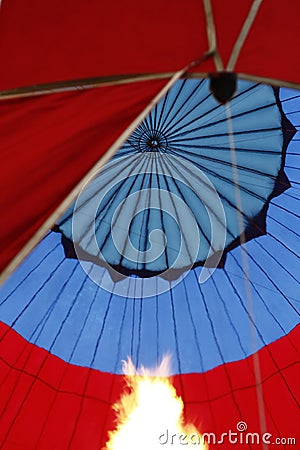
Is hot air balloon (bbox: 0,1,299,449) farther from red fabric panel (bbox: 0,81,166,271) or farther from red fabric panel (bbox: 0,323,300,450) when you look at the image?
red fabric panel (bbox: 0,81,166,271)

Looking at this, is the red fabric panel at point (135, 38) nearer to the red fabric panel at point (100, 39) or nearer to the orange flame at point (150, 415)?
the red fabric panel at point (100, 39)

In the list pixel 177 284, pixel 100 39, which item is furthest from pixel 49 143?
pixel 177 284

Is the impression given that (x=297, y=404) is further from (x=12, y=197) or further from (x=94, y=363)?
(x=12, y=197)

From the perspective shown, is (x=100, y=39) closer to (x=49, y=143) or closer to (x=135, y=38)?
(x=135, y=38)

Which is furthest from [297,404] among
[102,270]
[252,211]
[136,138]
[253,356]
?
[136,138]

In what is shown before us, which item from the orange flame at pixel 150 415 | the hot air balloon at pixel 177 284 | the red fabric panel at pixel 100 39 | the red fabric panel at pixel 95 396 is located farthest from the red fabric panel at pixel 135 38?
the orange flame at pixel 150 415
